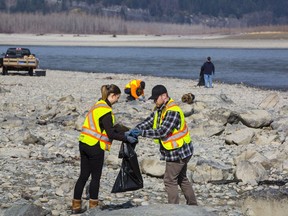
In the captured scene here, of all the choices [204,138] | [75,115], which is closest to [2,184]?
[204,138]

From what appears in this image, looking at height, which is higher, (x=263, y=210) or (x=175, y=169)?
(x=175, y=169)

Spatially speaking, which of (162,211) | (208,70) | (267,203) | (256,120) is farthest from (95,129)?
(208,70)

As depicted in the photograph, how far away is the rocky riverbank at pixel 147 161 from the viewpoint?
797cm

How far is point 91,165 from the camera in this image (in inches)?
284

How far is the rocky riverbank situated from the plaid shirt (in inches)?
25.9

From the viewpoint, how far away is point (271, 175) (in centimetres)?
969

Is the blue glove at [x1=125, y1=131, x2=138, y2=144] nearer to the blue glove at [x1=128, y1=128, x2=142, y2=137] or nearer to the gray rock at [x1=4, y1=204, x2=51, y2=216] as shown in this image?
the blue glove at [x1=128, y1=128, x2=142, y2=137]

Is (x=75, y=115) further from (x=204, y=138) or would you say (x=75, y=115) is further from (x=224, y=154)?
(x=224, y=154)

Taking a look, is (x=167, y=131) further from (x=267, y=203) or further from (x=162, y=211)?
(x=267, y=203)

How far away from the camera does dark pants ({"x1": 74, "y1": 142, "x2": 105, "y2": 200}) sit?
7113 mm

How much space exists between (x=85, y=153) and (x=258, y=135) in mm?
6381

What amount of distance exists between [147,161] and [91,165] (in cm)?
255

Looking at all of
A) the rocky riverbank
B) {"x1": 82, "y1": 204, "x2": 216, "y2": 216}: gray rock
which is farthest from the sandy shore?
→ {"x1": 82, "y1": 204, "x2": 216, "y2": 216}: gray rock

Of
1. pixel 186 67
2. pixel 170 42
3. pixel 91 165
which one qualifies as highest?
pixel 170 42
